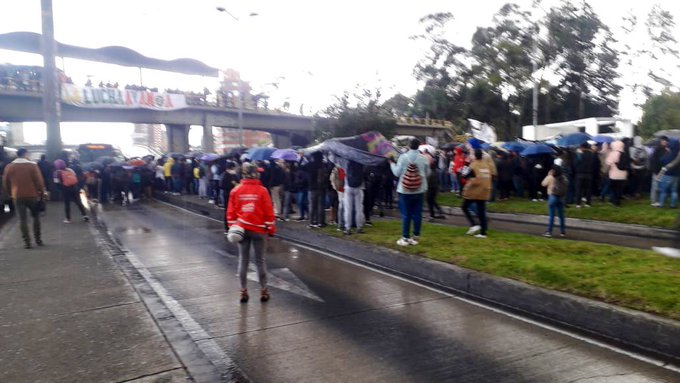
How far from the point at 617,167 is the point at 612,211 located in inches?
53.9

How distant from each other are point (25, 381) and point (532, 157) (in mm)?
14552

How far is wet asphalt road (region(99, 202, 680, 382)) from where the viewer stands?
4.48 metres

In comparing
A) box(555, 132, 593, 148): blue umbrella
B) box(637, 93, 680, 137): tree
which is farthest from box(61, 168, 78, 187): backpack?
box(637, 93, 680, 137): tree

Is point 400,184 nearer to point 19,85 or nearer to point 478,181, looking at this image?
point 478,181

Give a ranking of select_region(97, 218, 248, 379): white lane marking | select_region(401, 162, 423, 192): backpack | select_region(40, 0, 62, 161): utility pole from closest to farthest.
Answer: select_region(97, 218, 248, 379): white lane marking → select_region(401, 162, 423, 192): backpack → select_region(40, 0, 62, 161): utility pole

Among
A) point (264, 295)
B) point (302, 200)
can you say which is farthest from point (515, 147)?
point (264, 295)

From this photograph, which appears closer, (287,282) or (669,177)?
(287,282)

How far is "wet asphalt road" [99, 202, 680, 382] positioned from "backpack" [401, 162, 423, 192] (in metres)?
1.60

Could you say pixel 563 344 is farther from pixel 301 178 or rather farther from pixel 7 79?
pixel 7 79

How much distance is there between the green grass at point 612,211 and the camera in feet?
37.2

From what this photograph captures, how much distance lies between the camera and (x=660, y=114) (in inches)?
1298

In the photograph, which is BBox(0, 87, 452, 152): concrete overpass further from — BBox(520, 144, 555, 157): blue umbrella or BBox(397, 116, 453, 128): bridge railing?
BBox(520, 144, 555, 157): blue umbrella

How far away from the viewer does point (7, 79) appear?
1302 inches

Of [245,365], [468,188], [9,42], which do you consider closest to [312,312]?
[245,365]
